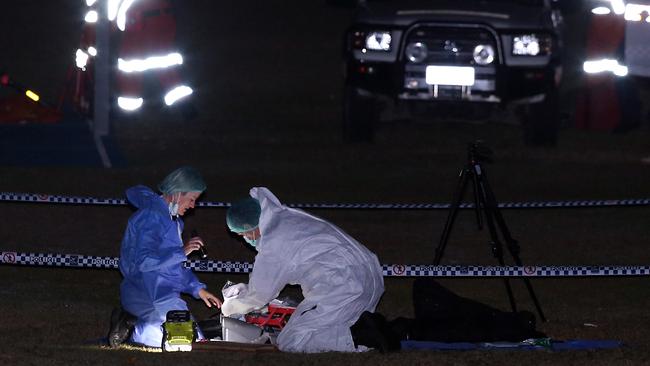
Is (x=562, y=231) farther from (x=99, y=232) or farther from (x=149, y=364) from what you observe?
(x=149, y=364)

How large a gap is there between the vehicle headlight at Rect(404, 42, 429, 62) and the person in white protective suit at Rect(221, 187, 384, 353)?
803cm

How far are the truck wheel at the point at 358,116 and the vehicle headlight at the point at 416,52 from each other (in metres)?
0.79

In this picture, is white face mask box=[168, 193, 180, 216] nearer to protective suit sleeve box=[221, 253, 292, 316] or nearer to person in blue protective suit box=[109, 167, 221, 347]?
person in blue protective suit box=[109, 167, 221, 347]

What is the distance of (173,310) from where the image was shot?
7.84 metres

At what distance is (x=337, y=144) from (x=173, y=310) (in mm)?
9132

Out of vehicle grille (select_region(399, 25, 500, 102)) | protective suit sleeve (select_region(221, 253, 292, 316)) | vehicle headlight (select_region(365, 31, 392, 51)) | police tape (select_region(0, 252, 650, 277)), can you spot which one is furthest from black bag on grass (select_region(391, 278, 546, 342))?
vehicle headlight (select_region(365, 31, 392, 51))

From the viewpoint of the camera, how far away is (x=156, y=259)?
26.2ft

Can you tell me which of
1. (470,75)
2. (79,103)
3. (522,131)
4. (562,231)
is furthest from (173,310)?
(522,131)

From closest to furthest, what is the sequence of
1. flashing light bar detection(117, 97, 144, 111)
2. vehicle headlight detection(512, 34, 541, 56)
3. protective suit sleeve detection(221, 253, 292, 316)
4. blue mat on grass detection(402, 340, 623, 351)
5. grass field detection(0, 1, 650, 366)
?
protective suit sleeve detection(221, 253, 292, 316), blue mat on grass detection(402, 340, 623, 351), grass field detection(0, 1, 650, 366), vehicle headlight detection(512, 34, 541, 56), flashing light bar detection(117, 97, 144, 111)

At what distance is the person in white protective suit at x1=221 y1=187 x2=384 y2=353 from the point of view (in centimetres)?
755

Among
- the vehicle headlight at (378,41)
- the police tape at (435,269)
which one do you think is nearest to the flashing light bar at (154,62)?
the vehicle headlight at (378,41)

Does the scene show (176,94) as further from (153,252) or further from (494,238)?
(153,252)

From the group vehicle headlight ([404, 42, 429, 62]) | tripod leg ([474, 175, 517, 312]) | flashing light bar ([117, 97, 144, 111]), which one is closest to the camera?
tripod leg ([474, 175, 517, 312])

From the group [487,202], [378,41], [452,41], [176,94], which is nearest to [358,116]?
[378,41]
